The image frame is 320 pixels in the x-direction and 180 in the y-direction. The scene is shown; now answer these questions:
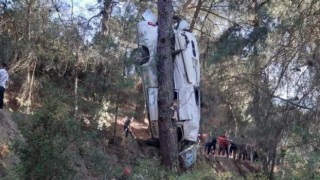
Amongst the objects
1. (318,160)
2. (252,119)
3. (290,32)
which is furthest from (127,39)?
(318,160)

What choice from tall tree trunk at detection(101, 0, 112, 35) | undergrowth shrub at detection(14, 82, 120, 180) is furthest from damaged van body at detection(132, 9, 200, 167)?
undergrowth shrub at detection(14, 82, 120, 180)

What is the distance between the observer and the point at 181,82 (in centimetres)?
1556

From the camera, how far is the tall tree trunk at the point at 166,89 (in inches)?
571

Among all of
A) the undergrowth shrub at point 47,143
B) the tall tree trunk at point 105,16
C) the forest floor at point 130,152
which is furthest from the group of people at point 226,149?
the undergrowth shrub at point 47,143

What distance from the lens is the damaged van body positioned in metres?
15.2

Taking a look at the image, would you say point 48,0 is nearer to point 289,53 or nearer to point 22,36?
point 22,36

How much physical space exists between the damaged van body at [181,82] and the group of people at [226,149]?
4655mm

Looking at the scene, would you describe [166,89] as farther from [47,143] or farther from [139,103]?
[47,143]

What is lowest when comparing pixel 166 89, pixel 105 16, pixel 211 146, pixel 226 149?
pixel 226 149

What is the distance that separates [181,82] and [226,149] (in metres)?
6.93

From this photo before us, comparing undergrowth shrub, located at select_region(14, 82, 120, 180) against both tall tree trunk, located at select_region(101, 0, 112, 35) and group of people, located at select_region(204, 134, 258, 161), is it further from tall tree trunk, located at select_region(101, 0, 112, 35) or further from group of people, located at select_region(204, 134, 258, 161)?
group of people, located at select_region(204, 134, 258, 161)

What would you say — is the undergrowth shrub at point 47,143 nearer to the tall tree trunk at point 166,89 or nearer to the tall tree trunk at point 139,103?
the tall tree trunk at point 166,89

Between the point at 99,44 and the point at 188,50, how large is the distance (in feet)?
12.0

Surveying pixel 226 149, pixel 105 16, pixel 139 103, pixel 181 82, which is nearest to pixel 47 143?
pixel 181 82
